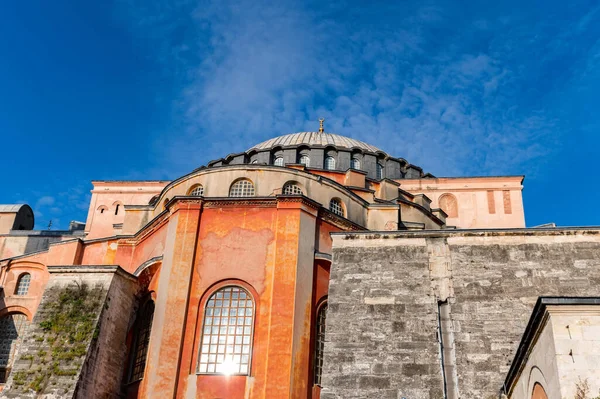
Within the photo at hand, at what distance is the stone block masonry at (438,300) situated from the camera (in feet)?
54.5

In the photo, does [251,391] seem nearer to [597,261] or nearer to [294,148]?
[597,261]

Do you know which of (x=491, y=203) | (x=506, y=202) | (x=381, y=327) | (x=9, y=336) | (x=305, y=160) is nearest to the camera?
(x=381, y=327)

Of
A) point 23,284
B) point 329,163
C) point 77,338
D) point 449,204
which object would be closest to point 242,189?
point 77,338

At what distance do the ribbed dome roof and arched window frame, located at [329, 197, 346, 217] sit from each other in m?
12.2

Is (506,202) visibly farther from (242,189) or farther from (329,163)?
(242,189)

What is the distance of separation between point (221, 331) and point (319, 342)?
123 inches

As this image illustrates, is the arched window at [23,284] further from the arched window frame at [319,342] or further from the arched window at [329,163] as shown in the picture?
the arched window at [329,163]

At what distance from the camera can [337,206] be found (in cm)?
2620

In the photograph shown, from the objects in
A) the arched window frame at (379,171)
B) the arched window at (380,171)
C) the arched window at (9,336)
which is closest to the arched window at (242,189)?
the arched window at (9,336)

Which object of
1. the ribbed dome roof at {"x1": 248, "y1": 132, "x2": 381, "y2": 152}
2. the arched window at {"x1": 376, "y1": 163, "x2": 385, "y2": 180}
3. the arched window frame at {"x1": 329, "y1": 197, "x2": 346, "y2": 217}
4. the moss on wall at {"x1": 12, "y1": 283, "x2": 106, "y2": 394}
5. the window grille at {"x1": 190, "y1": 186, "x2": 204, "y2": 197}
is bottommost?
the moss on wall at {"x1": 12, "y1": 283, "x2": 106, "y2": 394}

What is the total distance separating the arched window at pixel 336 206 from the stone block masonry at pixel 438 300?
19.0 feet

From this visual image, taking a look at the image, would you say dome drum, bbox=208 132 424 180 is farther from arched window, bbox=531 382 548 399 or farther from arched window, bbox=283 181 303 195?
arched window, bbox=531 382 548 399

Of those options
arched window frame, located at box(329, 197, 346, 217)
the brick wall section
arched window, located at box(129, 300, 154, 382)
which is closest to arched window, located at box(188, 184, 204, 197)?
arched window, located at box(129, 300, 154, 382)

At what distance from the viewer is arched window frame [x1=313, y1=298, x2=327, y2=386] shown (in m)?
21.5
